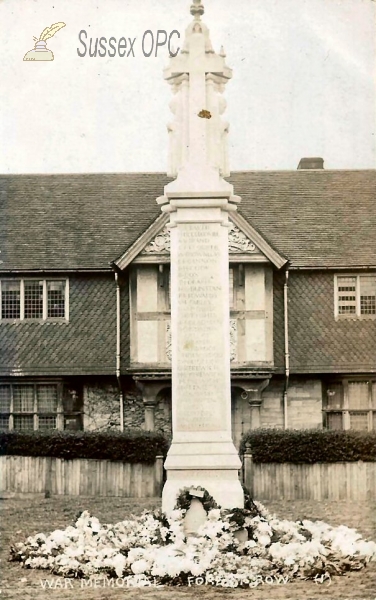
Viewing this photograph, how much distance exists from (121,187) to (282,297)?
14.3 feet

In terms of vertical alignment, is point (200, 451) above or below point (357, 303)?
below

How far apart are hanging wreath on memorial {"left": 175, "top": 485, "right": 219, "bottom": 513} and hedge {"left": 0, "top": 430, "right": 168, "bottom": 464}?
188 inches

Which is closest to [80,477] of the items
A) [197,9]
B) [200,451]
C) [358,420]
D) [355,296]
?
[200,451]

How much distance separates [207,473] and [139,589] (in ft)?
6.48

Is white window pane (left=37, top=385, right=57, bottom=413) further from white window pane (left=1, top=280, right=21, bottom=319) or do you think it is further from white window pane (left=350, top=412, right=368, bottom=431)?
white window pane (left=350, top=412, right=368, bottom=431)

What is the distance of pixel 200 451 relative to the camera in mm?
10969

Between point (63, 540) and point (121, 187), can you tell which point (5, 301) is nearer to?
point (121, 187)

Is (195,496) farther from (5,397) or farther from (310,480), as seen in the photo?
(5,397)

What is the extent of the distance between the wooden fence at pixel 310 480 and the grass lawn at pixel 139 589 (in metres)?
1.08

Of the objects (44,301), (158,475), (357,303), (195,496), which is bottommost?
(158,475)

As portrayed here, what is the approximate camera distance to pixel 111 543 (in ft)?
34.1

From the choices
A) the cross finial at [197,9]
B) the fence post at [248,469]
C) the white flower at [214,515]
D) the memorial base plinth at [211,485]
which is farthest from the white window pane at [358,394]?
the cross finial at [197,9]

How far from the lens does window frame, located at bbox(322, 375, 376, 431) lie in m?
17.9

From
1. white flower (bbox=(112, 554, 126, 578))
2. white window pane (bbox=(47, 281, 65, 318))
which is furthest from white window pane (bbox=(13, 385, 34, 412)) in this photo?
white flower (bbox=(112, 554, 126, 578))
